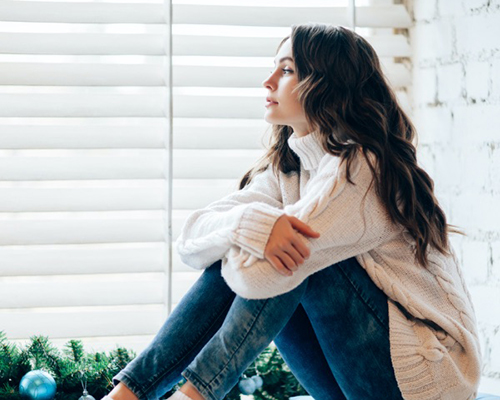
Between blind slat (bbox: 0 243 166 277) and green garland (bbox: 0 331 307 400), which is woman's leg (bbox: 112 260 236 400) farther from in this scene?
blind slat (bbox: 0 243 166 277)

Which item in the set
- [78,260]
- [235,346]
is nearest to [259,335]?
[235,346]

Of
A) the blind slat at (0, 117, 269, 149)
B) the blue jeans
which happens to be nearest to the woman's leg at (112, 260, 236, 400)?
the blue jeans

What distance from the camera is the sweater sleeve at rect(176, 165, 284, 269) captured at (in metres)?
1.29

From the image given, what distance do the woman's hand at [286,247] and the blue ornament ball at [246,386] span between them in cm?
56

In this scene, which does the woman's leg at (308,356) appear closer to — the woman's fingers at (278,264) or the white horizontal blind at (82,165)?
the woman's fingers at (278,264)

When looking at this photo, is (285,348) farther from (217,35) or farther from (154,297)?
(217,35)

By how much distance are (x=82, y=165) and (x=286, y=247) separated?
0.79 metres

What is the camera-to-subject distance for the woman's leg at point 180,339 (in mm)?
1370

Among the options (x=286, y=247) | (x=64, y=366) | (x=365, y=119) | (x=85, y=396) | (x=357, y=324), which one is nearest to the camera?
(x=286, y=247)

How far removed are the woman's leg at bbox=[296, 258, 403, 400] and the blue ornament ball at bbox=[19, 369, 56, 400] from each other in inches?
24.8

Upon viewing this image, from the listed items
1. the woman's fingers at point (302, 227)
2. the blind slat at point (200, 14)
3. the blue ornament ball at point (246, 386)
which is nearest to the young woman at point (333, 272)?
the woman's fingers at point (302, 227)

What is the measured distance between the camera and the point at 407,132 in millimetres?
1567

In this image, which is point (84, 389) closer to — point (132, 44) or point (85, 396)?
point (85, 396)

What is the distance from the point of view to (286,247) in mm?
1263
